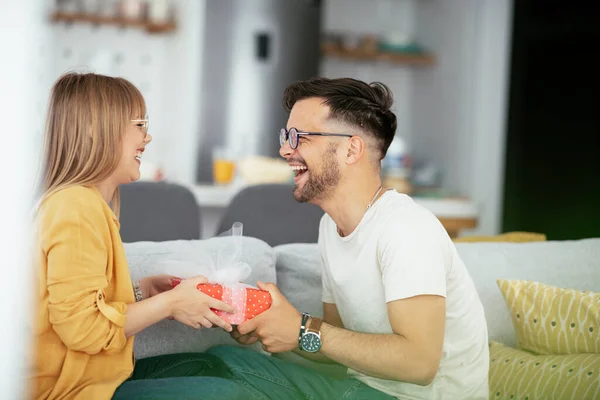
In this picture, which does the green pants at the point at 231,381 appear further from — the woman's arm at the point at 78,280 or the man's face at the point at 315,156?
the man's face at the point at 315,156

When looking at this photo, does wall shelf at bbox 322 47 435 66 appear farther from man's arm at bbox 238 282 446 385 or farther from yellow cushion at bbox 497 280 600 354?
man's arm at bbox 238 282 446 385

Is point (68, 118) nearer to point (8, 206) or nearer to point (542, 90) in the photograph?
point (8, 206)

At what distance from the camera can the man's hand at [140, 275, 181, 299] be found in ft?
5.59

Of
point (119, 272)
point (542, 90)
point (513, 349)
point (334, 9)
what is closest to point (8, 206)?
point (119, 272)

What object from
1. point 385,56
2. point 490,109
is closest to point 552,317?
point 490,109

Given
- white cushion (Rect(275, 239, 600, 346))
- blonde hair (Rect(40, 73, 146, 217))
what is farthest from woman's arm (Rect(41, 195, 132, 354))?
white cushion (Rect(275, 239, 600, 346))

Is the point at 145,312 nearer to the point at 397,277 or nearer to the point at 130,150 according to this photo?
the point at 130,150

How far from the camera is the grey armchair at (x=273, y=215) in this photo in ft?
9.02

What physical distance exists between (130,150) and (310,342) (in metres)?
0.58

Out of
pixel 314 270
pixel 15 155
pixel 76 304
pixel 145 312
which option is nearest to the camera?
→ pixel 15 155

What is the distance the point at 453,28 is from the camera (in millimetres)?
5566

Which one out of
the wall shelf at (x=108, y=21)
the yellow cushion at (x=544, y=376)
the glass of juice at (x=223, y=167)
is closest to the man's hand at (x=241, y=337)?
the yellow cushion at (x=544, y=376)

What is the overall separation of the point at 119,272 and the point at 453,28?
4629mm

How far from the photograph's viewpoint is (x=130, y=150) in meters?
1.54
